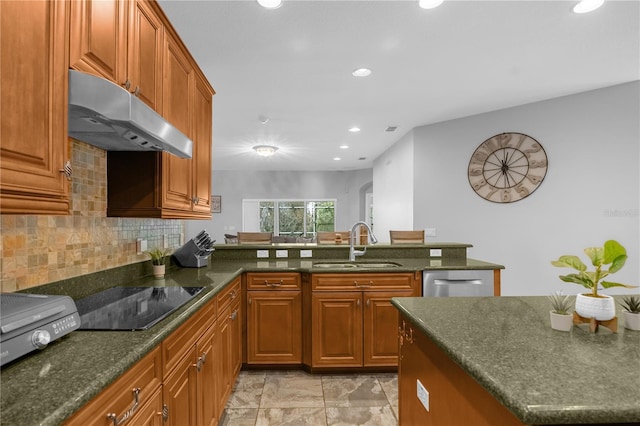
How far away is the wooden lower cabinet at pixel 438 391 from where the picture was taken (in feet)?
3.07

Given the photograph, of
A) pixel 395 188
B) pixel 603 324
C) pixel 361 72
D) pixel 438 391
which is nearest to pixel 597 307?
pixel 603 324

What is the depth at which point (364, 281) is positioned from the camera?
273 cm

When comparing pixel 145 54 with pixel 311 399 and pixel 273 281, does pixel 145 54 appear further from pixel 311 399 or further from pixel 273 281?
pixel 311 399

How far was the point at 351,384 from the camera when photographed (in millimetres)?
2629

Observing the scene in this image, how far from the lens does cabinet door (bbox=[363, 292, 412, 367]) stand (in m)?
2.72

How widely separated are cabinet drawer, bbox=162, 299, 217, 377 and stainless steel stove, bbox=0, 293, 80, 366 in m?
0.32

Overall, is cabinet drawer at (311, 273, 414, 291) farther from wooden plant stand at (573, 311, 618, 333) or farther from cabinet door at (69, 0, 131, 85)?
cabinet door at (69, 0, 131, 85)

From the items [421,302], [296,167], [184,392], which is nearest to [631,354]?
[421,302]

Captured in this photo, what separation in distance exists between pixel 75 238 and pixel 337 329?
1.90m

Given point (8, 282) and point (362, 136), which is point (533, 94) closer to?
point (362, 136)

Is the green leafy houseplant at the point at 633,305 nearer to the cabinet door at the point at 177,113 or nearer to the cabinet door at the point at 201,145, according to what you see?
the cabinet door at the point at 177,113

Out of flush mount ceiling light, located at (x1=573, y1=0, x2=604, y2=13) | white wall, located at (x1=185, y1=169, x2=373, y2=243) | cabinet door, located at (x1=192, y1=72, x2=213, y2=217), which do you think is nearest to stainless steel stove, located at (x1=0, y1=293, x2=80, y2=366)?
cabinet door, located at (x1=192, y1=72, x2=213, y2=217)

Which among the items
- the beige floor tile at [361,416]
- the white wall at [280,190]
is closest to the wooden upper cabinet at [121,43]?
the beige floor tile at [361,416]

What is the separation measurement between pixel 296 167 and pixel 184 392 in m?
7.71
